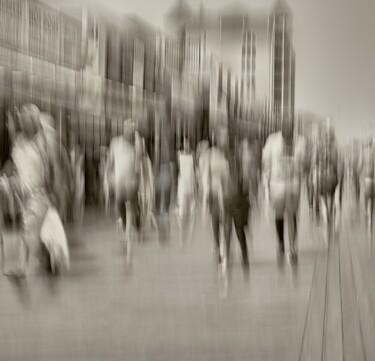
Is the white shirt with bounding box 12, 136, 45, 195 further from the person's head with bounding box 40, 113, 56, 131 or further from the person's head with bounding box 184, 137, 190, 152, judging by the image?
the person's head with bounding box 184, 137, 190, 152

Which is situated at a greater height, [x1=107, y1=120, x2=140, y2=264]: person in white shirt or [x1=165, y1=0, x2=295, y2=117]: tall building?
[x1=165, y1=0, x2=295, y2=117]: tall building

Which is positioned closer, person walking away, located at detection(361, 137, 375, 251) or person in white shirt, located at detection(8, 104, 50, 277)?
person in white shirt, located at detection(8, 104, 50, 277)

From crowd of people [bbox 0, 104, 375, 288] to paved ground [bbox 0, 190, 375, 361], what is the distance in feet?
0.17

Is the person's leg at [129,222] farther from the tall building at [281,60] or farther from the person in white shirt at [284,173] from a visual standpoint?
the tall building at [281,60]

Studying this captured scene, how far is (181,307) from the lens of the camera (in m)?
2.12

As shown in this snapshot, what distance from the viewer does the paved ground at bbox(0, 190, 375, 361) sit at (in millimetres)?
2078

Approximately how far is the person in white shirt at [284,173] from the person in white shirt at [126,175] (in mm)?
510

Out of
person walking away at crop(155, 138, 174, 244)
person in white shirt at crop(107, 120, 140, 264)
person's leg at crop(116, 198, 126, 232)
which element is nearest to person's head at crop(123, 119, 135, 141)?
person in white shirt at crop(107, 120, 140, 264)

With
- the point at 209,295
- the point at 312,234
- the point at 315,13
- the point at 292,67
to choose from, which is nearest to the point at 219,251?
the point at 209,295

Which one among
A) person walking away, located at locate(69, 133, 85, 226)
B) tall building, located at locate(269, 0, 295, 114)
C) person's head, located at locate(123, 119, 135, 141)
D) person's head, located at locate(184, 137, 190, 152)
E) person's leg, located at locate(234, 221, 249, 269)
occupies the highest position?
tall building, located at locate(269, 0, 295, 114)

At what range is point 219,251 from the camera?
7.04 ft

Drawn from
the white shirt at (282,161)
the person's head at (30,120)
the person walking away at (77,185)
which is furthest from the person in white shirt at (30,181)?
the white shirt at (282,161)

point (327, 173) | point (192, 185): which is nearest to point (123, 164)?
point (192, 185)

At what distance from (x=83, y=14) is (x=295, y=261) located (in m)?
1.25
